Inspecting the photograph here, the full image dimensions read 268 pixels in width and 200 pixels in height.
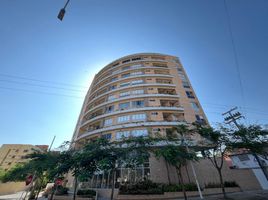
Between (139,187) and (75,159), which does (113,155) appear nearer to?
(75,159)

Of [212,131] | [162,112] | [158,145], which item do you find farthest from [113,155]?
[162,112]

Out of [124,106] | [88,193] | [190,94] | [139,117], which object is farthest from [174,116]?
[88,193]

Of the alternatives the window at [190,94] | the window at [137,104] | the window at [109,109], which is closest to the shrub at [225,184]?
the window at [137,104]

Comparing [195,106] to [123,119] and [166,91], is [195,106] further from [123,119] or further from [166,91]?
[123,119]

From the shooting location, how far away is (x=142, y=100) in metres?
26.8

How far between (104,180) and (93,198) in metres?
3.50

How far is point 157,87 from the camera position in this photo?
28766mm

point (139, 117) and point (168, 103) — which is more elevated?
point (168, 103)

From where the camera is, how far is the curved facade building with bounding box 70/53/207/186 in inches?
920

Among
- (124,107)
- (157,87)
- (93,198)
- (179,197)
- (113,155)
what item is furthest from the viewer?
(157,87)

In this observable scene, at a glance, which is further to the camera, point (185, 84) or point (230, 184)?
point (185, 84)

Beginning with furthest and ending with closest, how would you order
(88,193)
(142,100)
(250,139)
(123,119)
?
(142,100) → (123,119) → (88,193) → (250,139)

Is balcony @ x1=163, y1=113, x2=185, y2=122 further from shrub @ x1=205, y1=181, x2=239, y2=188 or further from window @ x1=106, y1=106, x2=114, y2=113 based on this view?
window @ x1=106, y1=106, x2=114, y2=113

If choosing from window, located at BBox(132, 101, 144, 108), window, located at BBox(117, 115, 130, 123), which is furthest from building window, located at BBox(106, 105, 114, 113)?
window, located at BBox(132, 101, 144, 108)
